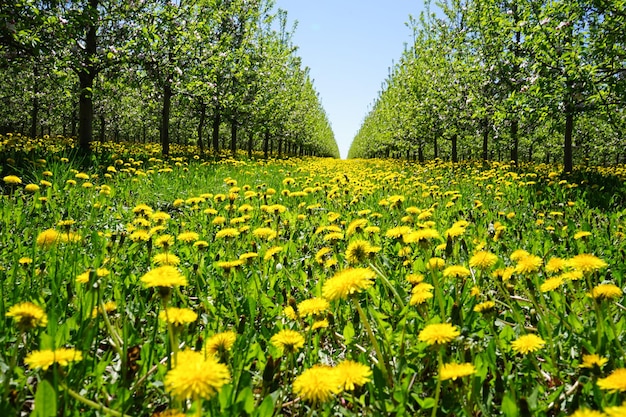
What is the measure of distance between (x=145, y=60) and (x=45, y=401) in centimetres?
1068

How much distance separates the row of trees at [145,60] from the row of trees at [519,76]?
812 cm

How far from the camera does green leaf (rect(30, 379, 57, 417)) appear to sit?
1.06 m

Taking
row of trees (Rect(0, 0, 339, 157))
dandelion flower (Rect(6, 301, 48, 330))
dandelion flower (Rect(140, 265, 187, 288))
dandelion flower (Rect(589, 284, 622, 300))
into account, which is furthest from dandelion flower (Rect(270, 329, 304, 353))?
row of trees (Rect(0, 0, 339, 157))

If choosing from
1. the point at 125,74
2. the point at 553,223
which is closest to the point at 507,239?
the point at 553,223

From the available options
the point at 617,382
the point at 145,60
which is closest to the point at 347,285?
the point at 617,382

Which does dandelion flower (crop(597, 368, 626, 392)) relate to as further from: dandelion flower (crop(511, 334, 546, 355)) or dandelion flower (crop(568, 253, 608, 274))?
dandelion flower (crop(568, 253, 608, 274))

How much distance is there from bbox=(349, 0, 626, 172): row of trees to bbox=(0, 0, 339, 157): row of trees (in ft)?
26.7

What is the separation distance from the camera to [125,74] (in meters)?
10.2

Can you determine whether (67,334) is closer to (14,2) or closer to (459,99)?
(14,2)

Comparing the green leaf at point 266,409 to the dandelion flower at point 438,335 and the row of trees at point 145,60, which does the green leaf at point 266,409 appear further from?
the row of trees at point 145,60

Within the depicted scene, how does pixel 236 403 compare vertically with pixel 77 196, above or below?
below

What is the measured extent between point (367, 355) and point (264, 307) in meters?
0.86

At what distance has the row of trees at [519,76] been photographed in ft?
23.8

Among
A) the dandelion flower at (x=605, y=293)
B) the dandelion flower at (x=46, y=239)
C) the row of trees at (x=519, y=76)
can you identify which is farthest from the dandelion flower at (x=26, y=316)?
the row of trees at (x=519, y=76)
